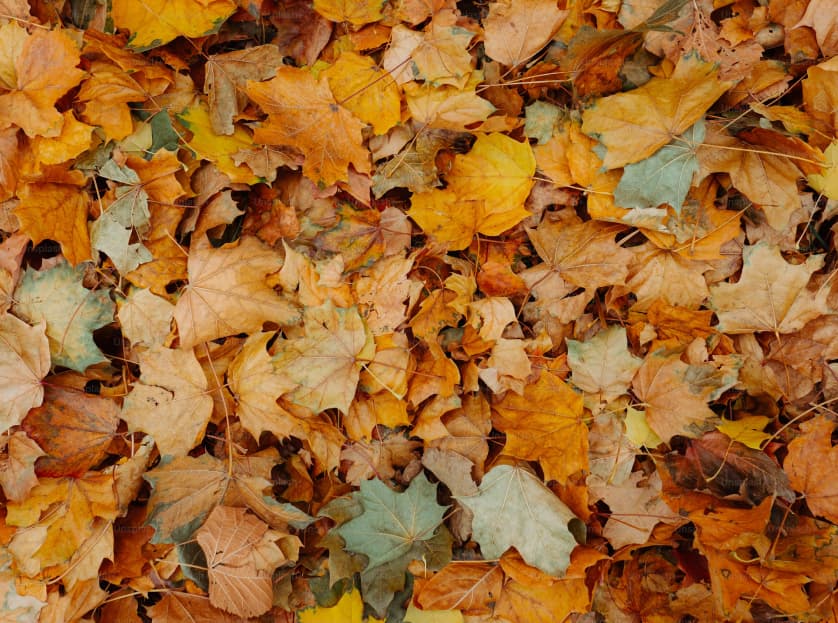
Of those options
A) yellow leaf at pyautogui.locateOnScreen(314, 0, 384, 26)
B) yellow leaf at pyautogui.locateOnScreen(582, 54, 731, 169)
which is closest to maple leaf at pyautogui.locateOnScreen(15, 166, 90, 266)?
yellow leaf at pyautogui.locateOnScreen(314, 0, 384, 26)

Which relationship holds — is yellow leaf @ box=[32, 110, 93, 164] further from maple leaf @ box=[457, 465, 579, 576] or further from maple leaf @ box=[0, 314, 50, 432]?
maple leaf @ box=[457, 465, 579, 576]

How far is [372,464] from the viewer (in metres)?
1.47

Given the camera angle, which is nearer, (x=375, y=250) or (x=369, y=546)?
(x=369, y=546)

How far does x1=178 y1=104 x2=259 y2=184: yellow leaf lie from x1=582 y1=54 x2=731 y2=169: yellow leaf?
2.74ft

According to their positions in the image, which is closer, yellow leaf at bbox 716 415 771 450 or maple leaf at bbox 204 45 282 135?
yellow leaf at bbox 716 415 771 450

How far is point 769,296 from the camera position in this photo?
4.66 feet

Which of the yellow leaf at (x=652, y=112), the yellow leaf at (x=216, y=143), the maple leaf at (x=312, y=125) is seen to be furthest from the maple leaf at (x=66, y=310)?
the yellow leaf at (x=652, y=112)

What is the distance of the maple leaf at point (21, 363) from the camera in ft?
4.62

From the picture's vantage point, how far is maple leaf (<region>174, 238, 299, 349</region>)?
143 cm

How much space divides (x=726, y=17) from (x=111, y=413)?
1795 millimetres

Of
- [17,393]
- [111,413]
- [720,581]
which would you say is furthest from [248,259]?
[720,581]

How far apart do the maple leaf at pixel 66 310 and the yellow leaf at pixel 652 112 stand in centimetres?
125

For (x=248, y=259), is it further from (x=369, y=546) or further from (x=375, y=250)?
(x=369, y=546)

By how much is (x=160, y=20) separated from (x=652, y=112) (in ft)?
3.87
